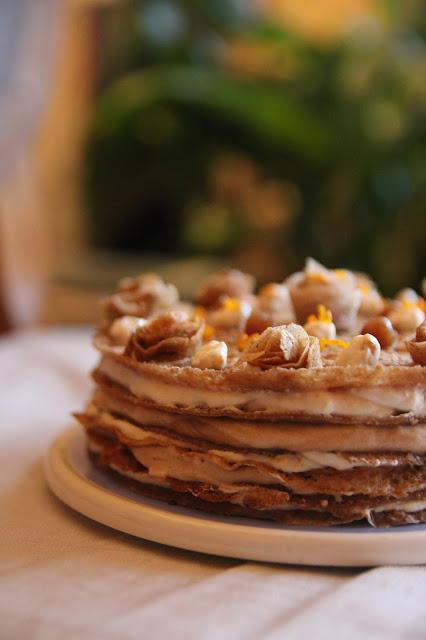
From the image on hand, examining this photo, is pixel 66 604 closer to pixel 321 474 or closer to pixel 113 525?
pixel 113 525

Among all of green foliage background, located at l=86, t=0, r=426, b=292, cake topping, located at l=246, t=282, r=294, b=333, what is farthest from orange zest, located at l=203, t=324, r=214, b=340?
green foliage background, located at l=86, t=0, r=426, b=292

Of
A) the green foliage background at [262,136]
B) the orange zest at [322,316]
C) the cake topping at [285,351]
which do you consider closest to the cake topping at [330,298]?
the orange zest at [322,316]

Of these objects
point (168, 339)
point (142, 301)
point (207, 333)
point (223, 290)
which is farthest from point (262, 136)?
point (168, 339)

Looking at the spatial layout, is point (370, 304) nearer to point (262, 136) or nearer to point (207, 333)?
point (207, 333)

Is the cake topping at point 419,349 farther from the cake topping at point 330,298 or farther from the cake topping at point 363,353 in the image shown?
the cake topping at point 330,298

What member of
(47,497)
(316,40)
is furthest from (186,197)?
(47,497)

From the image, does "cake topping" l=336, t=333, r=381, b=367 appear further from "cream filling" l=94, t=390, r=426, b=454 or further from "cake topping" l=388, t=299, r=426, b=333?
"cake topping" l=388, t=299, r=426, b=333
